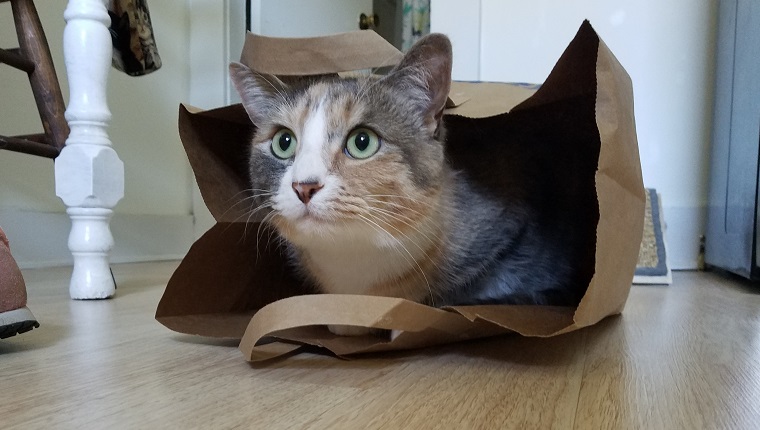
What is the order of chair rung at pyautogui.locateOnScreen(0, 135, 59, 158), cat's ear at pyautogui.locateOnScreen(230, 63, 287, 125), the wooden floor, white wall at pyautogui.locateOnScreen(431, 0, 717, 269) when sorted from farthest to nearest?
white wall at pyautogui.locateOnScreen(431, 0, 717, 269), chair rung at pyautogui.locateOnScreen(0, 135, 59, 158), cat's ear at pyautogui.locateOnScreen(230, 63, 287, 125), the wooden floor

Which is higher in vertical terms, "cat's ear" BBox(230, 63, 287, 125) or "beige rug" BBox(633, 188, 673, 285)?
"cat's ear" BBox(230, 63, 287, 125)

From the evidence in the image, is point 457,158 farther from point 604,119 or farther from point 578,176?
point 604,119

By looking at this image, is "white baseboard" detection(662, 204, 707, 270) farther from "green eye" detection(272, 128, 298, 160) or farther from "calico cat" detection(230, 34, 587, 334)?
"green eye" detection(272, 128, 298, 160)

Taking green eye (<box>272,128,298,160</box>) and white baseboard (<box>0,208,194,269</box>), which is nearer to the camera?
green eye (<box>272,128,298,160</box>)

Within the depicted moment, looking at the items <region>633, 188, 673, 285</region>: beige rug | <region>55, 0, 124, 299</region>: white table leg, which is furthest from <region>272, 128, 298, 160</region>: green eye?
<region>633, 188, 673, 285</region>: beige rug

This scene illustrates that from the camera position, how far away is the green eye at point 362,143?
940mm

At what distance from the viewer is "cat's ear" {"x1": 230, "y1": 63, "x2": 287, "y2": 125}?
1069 millimetres

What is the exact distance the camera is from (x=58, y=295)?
150 cm

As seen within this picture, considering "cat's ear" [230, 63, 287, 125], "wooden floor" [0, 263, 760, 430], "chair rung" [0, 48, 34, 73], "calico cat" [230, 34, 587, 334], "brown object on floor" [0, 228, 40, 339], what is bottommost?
"wooden floor" [0, 263, 760, 430]

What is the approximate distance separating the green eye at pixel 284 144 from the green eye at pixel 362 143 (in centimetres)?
12

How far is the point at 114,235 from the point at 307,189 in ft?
5.94

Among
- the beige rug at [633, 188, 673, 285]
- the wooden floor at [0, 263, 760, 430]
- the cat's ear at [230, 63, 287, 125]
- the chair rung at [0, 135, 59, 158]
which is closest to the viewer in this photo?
the wooden floor at [0, 263, 760, 430]

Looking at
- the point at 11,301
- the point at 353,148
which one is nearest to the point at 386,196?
the point at 353,148

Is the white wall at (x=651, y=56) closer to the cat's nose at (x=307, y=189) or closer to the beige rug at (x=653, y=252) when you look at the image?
the beige rug at (x=653, y=252)
